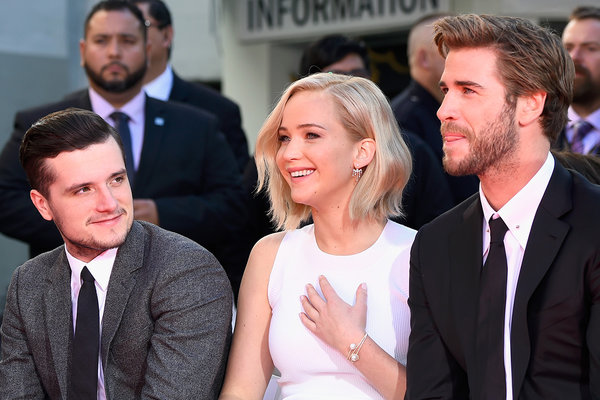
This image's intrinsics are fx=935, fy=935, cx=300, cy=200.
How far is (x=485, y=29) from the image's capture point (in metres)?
2.79

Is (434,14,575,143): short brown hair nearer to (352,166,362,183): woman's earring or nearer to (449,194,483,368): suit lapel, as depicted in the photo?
(449,194,483,368): suit lapel

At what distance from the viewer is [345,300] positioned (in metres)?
3.30

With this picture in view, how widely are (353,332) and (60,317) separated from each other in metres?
1.00

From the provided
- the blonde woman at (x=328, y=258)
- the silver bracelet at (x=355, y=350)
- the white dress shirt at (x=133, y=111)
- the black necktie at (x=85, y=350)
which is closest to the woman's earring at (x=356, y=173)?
the blonde woman at (x=328, y=258)

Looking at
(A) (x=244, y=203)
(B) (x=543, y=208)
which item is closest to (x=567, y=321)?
(B) (x=543, y=208)

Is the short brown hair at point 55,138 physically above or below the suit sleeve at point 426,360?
above

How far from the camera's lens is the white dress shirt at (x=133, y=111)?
4688 mm

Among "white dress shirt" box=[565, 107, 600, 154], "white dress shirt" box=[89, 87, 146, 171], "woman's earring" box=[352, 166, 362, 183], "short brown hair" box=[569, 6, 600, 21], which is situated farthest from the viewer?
"short brown hair" box=[569, 6, 600, 21]

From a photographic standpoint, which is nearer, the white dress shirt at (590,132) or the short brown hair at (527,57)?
the short brown hair at (527,57)

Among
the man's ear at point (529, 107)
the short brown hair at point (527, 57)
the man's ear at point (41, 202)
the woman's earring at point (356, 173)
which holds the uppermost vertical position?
the short brown hair at point (527, 57)

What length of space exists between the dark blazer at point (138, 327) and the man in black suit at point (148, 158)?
42.5 inches

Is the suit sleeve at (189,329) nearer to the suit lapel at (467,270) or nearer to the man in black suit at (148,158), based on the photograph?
the suit lapel at (467,270)

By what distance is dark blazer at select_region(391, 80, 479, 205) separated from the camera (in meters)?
4.71

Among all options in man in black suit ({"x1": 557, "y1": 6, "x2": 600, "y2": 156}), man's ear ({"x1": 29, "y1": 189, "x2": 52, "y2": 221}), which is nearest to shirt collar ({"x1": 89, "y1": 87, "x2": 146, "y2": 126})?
man's ear ({"x1": 29, "y1": 189, "x2": 52, "y2": 221})
